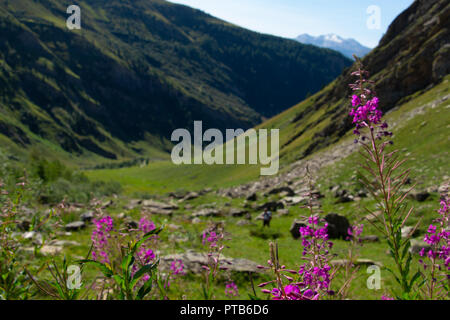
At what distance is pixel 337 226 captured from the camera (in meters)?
18.1

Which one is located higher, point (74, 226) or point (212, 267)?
point (212, 267)

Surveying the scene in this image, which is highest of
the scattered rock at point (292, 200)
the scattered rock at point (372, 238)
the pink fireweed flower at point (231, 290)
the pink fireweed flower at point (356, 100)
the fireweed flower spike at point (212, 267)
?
the pink fireweed flower at point (356, 100)

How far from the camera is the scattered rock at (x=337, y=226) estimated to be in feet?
58.6

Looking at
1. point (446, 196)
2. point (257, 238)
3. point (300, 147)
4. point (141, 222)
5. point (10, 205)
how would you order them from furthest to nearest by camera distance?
point (300, 147) → point (257, 238) → point (141, 222) → point (446, 196) → point (10, 205)

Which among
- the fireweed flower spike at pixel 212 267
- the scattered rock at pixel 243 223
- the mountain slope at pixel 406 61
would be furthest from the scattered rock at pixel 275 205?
the fireweed flower spike at pixel 212 267

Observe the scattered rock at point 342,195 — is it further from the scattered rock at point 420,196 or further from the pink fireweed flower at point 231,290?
the pink fireweed flower at point 231,290

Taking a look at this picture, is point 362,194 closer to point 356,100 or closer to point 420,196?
point 420,196

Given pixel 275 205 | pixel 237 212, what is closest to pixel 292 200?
pixel 275 205

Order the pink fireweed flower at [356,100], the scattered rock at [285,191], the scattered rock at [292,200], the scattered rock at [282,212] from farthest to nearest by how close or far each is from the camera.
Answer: the scattered rock at [285,191]
the scattered rock at [292,200]
the scattered rock at [282,212]
the pink fireweed flower at [356,100]

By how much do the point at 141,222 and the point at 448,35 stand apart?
2107 inches

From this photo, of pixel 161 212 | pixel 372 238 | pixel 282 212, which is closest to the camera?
pixel 372 238

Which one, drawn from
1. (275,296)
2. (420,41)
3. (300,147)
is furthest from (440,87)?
(275,296)

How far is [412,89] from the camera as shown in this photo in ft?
148
